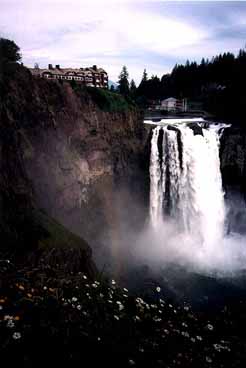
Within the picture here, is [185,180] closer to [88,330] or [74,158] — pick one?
[74,158]

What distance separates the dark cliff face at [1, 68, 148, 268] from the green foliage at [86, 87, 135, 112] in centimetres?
34

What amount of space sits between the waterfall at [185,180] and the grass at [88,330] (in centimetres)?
1698

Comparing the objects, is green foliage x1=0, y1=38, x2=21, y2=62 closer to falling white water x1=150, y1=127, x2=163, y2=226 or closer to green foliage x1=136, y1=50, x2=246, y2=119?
falling white water x1=150, y1=127, x2=163, y2=226

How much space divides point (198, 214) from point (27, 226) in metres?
16.0

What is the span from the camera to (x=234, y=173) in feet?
83.0

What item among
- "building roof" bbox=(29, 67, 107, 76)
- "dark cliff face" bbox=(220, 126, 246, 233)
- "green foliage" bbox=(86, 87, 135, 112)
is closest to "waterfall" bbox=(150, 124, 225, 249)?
"dark cliff face" bbox=(220, 126, 246, 233)

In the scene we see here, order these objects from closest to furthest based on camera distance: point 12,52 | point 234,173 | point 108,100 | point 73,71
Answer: point 12,52 → point 108,100 → point 234,173 → point 73,71

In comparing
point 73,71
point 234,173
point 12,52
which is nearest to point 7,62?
point 12,52

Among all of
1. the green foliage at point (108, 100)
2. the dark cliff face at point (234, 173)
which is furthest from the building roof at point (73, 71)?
the dark cliff face at point (234, 173)

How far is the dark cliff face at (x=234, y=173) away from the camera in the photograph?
979 inches

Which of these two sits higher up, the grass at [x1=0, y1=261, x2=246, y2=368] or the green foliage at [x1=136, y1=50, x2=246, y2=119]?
the green foliage at [x1=136, y1=50, x2=246, y2=119]

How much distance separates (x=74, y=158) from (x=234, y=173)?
14.3 m

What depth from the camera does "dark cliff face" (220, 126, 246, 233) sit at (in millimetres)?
24859

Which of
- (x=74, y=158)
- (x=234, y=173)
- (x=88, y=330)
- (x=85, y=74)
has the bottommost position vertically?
(x=234, y=173)
